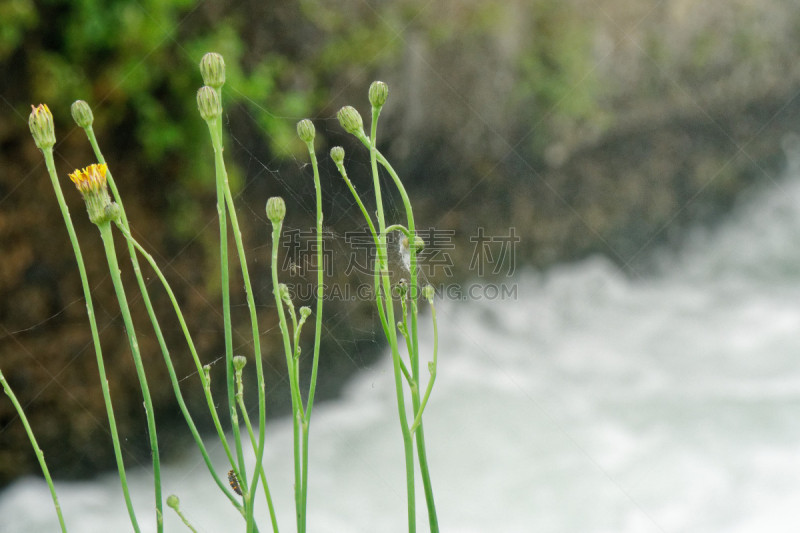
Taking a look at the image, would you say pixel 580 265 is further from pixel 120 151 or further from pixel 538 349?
pixel 120 151

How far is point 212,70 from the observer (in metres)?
0.28

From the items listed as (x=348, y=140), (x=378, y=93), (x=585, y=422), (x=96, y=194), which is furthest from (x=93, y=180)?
(x=585, y=422)

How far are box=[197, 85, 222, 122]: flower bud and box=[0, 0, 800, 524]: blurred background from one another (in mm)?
264

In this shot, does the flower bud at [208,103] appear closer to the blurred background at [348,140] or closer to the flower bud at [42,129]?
the flower bud at [42,129]

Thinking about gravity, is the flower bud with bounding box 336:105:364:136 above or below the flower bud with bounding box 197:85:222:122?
above

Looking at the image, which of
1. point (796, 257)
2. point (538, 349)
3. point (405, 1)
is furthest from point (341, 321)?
point (796, 257)

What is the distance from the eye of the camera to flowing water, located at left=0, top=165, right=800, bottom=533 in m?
1.37

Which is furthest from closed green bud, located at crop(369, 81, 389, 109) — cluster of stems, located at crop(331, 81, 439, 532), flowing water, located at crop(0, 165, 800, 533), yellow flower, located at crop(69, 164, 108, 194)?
flowing water, located at crop(0, 165, 800, 533)

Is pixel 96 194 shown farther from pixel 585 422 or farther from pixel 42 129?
pixel 585 422

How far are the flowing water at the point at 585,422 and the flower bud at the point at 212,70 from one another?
0.93 meters

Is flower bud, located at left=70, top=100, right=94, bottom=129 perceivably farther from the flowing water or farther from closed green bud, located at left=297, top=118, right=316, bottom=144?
the flowing water

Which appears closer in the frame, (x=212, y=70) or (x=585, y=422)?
(x=212, y=70)

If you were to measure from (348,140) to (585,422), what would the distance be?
964 millimetres

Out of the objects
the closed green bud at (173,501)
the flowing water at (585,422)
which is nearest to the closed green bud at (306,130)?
the closed green bud at (173,501)
